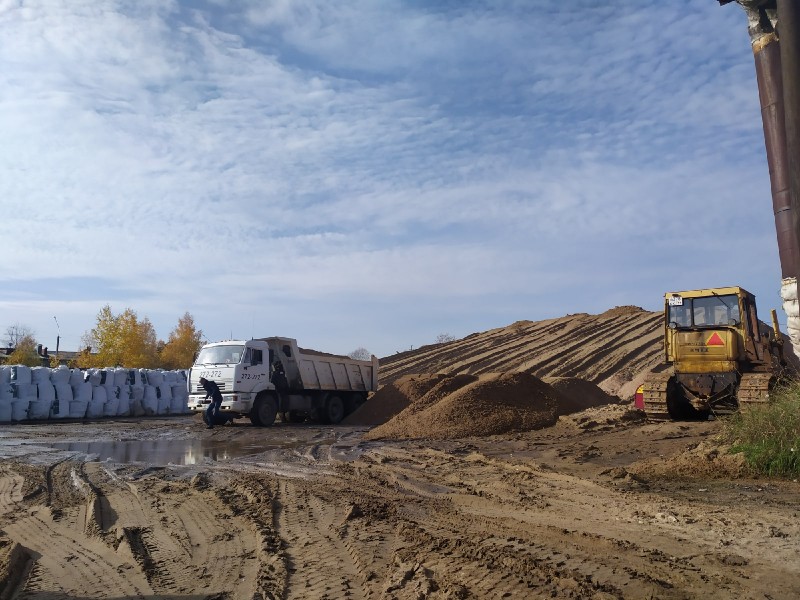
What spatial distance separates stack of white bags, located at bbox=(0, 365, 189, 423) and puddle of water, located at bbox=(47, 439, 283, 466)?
837cm

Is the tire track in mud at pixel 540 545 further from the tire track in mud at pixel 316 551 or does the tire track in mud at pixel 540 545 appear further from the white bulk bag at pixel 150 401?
the white bulk bag at pixel 150 401

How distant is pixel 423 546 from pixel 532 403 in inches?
551

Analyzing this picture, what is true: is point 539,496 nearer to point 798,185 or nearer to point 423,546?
point 423,546

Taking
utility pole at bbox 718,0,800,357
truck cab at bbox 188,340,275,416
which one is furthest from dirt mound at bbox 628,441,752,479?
truck cab at bbox 188,340,275,416

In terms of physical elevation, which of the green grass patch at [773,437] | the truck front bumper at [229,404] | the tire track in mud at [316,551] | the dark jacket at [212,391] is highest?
the dark jacket at [212,391]

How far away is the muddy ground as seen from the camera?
450cm

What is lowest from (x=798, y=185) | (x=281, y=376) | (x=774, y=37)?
(x=281, y=376)

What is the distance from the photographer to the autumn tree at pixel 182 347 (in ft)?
219

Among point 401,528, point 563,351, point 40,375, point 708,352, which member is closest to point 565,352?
point 563,351

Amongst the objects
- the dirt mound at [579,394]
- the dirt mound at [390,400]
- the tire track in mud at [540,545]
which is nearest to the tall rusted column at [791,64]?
the tire track in mud at [540,545]

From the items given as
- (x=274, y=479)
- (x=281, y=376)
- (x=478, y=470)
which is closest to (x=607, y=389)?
(x=281, y=376)

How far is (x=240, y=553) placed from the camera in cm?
544

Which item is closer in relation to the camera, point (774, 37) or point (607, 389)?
point (774, 37)

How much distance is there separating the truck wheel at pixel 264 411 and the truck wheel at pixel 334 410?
2.69 meters
